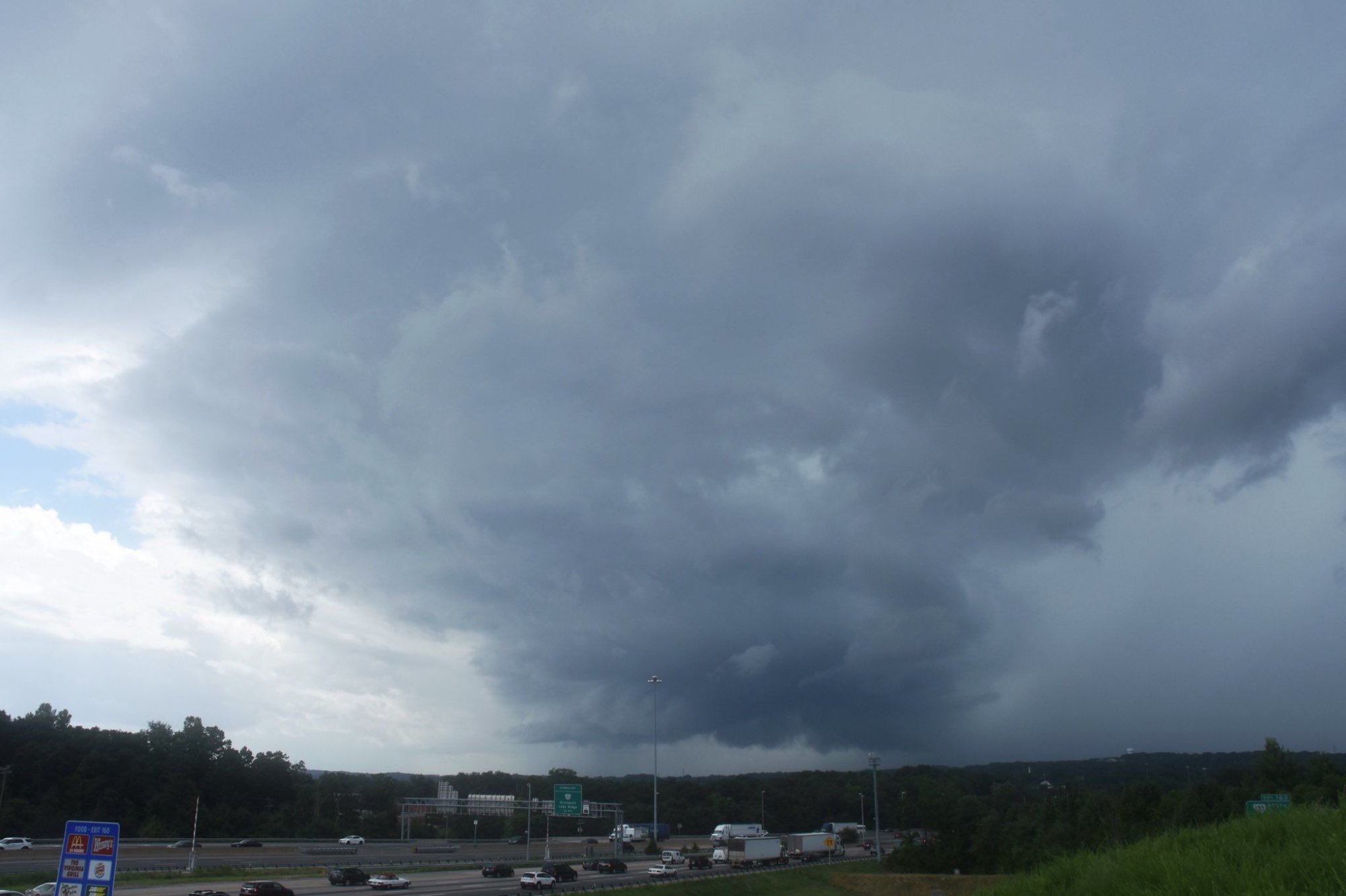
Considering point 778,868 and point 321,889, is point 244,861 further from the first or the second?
point 778,868

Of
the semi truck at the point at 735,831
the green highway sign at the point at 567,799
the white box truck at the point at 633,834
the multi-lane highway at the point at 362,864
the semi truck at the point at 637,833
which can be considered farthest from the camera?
the semi truck at the point at 637,833

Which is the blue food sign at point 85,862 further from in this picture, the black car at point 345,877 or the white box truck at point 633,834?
the white box truck at point 633,834

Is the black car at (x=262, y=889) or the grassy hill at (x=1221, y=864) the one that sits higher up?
the grassy hill at (x=1221, y=864)

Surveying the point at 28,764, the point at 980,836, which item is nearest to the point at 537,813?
the point at 28,764

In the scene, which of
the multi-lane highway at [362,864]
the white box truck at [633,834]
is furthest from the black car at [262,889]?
the white box truck at [633,834]

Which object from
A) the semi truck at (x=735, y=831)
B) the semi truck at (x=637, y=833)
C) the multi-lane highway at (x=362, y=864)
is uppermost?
the multi-lane highway at (x=362, y=864)

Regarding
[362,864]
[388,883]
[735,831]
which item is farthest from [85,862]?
[735,831]

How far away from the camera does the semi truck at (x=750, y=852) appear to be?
391 feet

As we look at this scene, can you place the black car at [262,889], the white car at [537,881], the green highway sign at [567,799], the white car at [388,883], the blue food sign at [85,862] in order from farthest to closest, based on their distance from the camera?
1. the green highway sign at [567,799]
2. the white car at [388,883]
3. the white car at [537,881]
4. the black car at [262,889]
5. the blue food sign at [85,862]

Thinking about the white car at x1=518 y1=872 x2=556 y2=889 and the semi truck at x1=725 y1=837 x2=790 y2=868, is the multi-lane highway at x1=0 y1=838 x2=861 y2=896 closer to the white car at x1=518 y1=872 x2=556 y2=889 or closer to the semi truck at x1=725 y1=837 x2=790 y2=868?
the white car at x1=518 y1=872 x2=556 y2=889

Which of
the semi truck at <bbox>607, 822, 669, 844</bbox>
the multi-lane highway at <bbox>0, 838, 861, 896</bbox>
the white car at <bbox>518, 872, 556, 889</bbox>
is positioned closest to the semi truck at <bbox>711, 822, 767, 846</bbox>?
the multi-lane highway at <bbox>0, 838, 861, 896</bbox>

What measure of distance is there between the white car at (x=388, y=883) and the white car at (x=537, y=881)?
9.55 metres

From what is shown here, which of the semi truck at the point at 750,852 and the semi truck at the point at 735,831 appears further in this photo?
the semi truck at the point at 735,831

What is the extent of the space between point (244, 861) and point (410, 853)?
2828 centimetres
